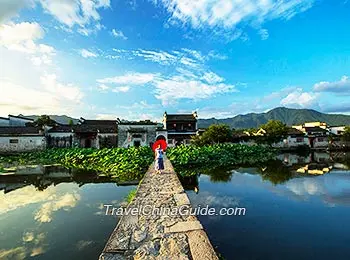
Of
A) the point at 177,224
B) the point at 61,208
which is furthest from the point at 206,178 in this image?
the point at 177,224

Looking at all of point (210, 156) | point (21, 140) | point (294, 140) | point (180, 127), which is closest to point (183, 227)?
point (210, 156)

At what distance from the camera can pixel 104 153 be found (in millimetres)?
21172

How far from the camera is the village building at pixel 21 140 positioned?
88.7ft

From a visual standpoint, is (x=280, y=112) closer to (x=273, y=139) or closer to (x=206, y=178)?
(x=273, y=139)

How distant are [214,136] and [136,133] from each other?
30.4ft

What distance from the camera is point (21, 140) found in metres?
27.3

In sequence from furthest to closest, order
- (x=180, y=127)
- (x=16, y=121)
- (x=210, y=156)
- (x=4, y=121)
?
1. (x=16, y=121)
2. (x=180, y=127)
3. (x=4, y=121)
4. (x=210, y=156)

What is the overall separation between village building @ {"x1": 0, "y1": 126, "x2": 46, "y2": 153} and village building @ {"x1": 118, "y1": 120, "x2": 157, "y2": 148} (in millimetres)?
8412

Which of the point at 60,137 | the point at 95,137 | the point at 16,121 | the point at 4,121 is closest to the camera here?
the point at 60,137

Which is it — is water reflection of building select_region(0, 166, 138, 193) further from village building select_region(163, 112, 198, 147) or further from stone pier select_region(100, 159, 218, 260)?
village building select_region(163, 112, 198, 147)

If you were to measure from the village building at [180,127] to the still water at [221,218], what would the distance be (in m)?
21.3

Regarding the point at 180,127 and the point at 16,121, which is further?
the point at 16,121

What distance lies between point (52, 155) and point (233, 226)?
21786mm

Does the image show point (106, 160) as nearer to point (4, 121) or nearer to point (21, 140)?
point (21, 140)
